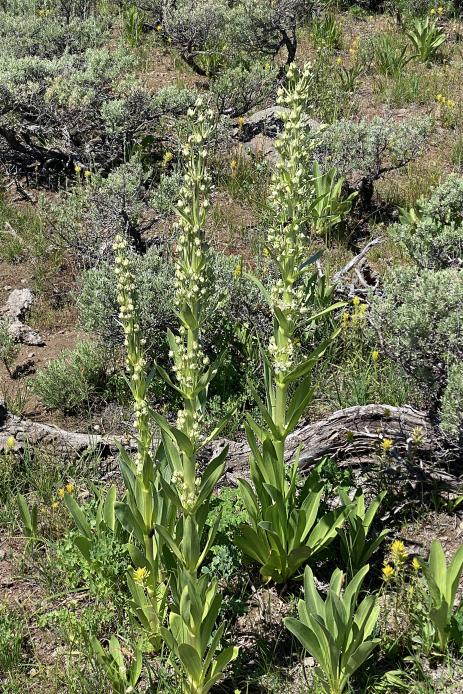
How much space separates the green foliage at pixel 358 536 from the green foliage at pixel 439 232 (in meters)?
2.25

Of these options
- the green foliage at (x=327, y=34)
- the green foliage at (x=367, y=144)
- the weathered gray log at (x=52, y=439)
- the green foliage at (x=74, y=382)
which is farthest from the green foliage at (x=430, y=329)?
the green foliage at (x=327, y=34)

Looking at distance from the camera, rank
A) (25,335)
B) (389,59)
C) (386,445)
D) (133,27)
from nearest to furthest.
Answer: (386,445)
(25,335)
(389,59)
(133,27)

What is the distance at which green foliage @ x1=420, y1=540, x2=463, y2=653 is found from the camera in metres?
3.18

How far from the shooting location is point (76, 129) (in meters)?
8.28

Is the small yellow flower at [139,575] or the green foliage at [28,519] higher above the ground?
the small yellow flower at [139,575]

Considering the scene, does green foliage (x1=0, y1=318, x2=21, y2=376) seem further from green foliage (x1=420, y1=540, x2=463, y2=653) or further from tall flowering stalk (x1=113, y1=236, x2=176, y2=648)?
green foliage (x1=420, y1=540, x2=463, y2=653)

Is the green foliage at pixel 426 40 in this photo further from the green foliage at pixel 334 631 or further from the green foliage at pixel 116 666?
the green foliage at pixel 116 666

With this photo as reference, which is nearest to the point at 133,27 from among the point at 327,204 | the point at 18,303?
the point at 327,204

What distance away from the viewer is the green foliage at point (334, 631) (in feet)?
9.53

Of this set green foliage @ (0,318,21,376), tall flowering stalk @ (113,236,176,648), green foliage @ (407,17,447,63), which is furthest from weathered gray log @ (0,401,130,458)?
green foliage @ (407,17,447,63)

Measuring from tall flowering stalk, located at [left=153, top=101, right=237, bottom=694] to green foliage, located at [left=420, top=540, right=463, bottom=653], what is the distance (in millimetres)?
857

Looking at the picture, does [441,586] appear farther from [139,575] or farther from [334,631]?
[139,575]

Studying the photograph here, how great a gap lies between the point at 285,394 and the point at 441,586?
1045 millimetres

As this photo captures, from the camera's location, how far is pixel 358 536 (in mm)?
3572
